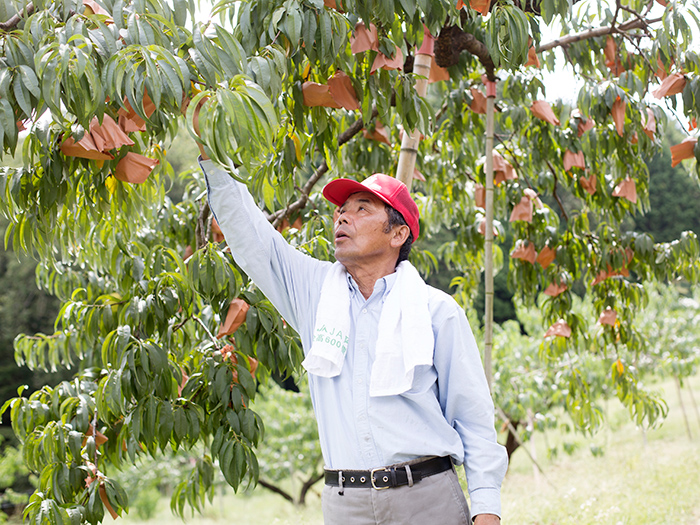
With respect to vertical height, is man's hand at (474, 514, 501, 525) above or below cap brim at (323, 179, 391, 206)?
below

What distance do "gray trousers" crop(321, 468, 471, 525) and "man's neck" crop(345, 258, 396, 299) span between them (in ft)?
1.26

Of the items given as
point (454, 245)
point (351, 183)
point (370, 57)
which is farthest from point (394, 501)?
point (454, 245)

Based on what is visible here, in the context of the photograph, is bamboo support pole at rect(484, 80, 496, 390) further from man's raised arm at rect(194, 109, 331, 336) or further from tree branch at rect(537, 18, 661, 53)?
man's raised arm at rect(194, 109, 331, 336)

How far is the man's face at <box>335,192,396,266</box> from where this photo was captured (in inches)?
49.7

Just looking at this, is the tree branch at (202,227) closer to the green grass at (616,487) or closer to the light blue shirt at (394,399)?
the light blue shirt at (394,399)

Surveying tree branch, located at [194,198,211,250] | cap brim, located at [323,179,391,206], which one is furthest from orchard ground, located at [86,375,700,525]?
cap brim, located at [323,179,391,206]

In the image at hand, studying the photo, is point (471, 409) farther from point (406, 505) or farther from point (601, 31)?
point (601, 31)

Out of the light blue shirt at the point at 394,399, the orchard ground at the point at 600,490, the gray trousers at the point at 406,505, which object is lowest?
the orchard ground at the point at 600,490

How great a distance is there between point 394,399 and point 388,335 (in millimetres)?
113

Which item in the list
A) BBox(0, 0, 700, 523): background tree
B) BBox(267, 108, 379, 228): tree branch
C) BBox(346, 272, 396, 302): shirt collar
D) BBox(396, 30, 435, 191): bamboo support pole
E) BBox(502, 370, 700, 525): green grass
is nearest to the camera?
BBox(0, 0, 700, 523): background tree

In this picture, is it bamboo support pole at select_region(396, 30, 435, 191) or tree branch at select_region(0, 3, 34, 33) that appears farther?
bamboo support pole at select_region(396, 30, 435, 191)

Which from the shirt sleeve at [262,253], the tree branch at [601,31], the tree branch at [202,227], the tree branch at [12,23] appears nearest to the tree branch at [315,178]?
the tree branch at [202,227]

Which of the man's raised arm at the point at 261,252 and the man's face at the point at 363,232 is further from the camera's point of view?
the man's face at the point at 363,232

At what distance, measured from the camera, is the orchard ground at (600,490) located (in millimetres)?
4504
